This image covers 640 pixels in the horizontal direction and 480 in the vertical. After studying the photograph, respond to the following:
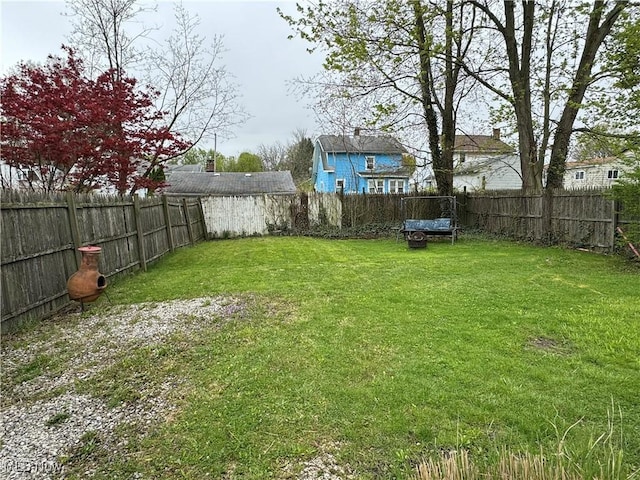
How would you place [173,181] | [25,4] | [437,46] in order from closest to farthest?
[25,4]
[437,46]
[173,181]

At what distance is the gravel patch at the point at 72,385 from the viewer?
2.22 m

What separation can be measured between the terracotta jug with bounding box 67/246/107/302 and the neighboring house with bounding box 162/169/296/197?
17421 millimetres

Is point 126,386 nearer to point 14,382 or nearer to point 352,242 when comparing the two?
point 14,382

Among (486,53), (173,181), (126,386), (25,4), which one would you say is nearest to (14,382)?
(126,386)

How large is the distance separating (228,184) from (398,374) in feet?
71.0

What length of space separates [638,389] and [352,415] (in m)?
2.02

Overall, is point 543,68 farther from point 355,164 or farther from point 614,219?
point 355,164

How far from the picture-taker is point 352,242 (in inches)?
488

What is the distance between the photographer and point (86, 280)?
15.7 ft

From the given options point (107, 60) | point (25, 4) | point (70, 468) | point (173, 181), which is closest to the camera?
point (70, 468)

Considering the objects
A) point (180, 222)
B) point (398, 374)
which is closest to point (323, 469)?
point (398, 374)

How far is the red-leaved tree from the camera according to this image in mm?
6933

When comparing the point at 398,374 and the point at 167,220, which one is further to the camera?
the point at 167,220

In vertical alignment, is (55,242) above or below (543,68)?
below
